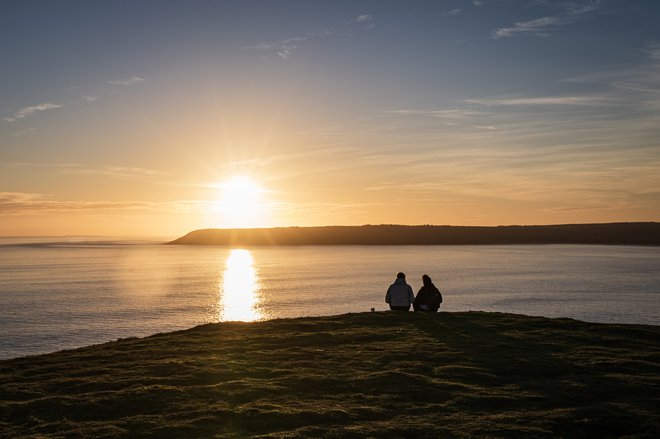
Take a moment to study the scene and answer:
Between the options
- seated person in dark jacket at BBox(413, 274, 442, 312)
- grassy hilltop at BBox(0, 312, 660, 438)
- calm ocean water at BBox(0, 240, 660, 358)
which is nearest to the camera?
grassy hilltop at BBox(0, 312, 660, 438)

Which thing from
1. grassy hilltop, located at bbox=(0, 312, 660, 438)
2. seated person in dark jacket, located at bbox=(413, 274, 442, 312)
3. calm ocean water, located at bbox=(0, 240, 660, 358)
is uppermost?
seated person in dark jacket, located at bbox=(413, 274, 442, 312)

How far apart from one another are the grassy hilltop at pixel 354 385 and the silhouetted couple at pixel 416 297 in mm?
4622

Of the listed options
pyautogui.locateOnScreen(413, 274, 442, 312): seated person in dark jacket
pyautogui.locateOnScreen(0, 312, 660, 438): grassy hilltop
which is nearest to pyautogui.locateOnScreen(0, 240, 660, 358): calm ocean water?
pyautogui.locateOnScreen(0, 312, 660, 438): grassy hilltop

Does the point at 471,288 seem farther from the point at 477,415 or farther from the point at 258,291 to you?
the point at 477,415

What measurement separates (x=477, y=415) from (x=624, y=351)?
9742 millimetres

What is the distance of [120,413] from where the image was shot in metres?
15.0

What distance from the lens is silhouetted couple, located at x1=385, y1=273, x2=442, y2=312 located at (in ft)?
99.4

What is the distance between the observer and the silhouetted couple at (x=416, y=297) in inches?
1193

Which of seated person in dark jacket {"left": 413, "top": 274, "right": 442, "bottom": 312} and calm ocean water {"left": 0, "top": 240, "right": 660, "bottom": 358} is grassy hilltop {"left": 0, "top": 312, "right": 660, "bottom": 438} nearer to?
seated person in dark jacket {"left": 413, "top": 274, "right": 442, "bottom": 312}

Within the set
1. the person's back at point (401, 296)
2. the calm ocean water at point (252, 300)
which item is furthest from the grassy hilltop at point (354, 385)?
the calm ocean water at point (252, 300)

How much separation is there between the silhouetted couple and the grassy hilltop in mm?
4622

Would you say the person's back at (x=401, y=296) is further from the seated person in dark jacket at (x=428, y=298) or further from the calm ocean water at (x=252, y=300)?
the calm ocean water at (x=252, y=300)

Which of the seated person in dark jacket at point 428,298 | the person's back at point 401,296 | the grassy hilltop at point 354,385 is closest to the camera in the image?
the grassy hilltop at point 354,385

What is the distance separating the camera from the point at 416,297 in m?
30.9
